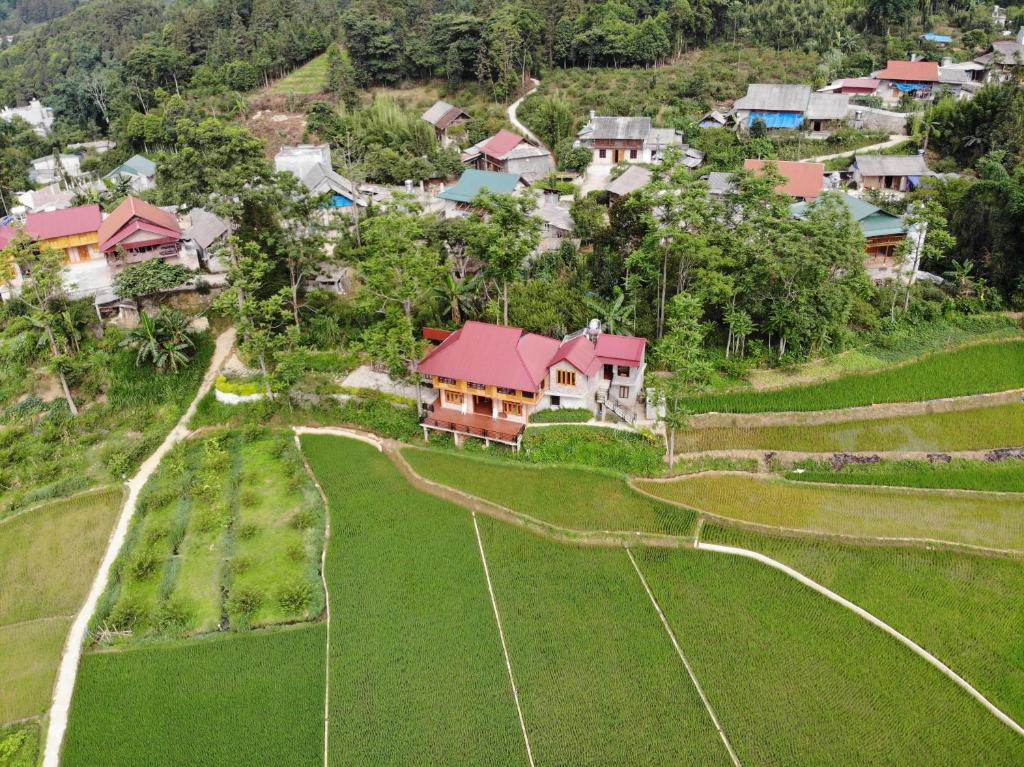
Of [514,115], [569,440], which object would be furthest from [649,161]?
[569,440]

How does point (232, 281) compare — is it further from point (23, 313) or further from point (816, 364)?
point (816, 364)

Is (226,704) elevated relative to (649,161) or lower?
lower

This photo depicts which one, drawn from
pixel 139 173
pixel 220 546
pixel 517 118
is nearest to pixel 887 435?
pixel 220 546

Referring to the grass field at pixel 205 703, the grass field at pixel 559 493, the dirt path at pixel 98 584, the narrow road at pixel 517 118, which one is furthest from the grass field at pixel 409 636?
the narrow road at pixel 517 118

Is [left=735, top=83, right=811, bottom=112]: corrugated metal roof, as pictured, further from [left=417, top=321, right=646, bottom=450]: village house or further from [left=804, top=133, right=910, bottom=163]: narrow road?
[left=417, top=321, right=646, bottom=450]: village house

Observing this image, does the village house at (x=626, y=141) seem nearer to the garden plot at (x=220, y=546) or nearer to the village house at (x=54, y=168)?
the garden plot at (x=220, y=546)
